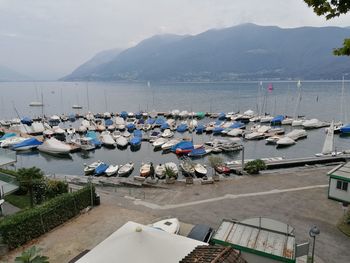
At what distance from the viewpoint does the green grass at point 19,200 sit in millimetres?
21141

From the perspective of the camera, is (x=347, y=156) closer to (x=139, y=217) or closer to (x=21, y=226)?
(x=139, y=217)

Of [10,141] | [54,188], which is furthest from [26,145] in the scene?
[54,188]

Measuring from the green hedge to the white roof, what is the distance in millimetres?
7222

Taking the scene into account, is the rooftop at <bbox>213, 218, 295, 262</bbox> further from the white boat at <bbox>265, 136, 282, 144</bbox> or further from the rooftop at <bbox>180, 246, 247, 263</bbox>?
the white boat at <bbox>265, 136, 282, 144</bbox>

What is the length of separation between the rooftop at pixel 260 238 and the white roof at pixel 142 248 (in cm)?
201

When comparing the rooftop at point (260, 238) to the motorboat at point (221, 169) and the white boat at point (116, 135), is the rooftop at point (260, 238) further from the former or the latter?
the white boat at point (116, 135)

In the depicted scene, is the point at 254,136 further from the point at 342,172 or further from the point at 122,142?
the point at 342,172

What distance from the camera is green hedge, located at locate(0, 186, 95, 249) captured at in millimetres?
15094

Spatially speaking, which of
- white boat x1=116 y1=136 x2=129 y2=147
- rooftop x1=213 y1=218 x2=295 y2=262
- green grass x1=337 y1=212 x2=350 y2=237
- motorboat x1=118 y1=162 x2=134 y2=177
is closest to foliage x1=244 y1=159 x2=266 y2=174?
green grass x1=337 y1=212 x2=350 y2=237

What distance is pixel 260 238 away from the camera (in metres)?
11.7

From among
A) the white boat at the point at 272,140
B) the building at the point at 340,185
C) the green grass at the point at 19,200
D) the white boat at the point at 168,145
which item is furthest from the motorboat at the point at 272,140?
the green grass at the point at 19,200

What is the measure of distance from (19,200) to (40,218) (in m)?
7.06

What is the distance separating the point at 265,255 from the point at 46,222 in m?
13.0

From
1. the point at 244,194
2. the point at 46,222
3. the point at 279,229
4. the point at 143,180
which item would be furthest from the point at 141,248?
the point at 143,180
